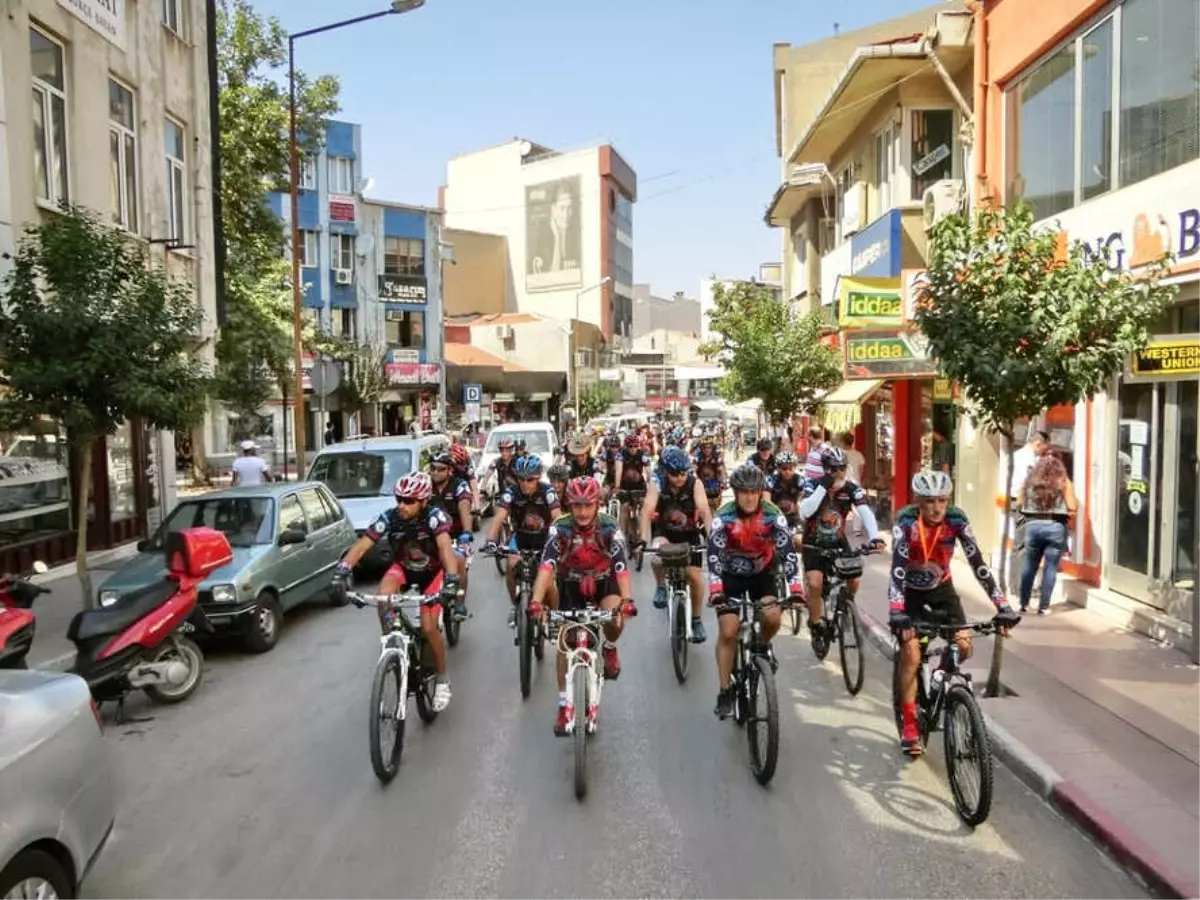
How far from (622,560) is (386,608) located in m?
1.53

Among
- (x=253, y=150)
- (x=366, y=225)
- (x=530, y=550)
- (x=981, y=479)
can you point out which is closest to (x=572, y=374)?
(x=366, y=225)

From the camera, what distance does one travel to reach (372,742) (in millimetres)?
5551

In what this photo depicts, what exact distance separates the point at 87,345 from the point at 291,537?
251cm

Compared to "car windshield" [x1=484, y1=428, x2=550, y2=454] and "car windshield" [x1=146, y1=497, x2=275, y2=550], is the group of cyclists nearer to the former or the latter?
"car windshield" [x1=146, y1=497, x2=275, y2=550]

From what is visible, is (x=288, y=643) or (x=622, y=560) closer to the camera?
(x=622, y=560)

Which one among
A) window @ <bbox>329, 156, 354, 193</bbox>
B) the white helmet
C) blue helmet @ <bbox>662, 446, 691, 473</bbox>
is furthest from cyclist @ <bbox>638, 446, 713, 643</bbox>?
window @ <bbox>329, 156, 354, 193</bbox>

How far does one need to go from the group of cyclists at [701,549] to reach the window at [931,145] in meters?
8.80

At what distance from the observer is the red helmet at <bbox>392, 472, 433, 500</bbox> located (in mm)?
6836

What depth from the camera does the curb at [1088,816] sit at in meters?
4.29

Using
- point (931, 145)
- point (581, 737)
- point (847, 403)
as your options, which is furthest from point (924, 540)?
point (847, 403)

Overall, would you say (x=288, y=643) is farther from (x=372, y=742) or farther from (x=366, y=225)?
(x=366, y=225)

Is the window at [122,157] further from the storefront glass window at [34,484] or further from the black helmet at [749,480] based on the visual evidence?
the black helmet at [749,480]

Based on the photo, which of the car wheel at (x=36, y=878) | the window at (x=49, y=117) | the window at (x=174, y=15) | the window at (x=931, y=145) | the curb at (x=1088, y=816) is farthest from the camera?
the window at (x=174, y=15)

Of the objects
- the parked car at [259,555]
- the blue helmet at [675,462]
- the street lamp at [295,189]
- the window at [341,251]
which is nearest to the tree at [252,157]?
the street lamp at [295,189]
